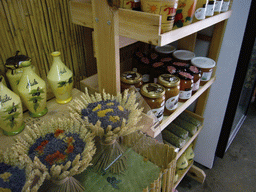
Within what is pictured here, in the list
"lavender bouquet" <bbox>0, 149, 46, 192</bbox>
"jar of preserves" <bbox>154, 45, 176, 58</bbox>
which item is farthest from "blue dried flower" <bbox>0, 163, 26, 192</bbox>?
"jar of preserves" <bbox>154, 45, 176, 58</bbox>

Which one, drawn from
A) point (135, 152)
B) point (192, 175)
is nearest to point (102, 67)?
point (135, 152)

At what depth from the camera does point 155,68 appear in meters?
1.17

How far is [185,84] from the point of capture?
112cm

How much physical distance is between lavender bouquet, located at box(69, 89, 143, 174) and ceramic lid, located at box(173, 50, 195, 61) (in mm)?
633

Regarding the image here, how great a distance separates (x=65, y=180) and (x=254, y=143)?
229 cm

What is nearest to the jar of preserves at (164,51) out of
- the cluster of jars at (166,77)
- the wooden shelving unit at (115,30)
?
the cluster of jars at (166,77)

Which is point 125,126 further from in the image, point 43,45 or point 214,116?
point 214,116

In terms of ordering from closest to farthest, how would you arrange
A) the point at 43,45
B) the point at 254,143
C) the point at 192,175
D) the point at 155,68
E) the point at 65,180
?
the point at 65,180 → the point at 43,45 → the point at 155,68 → the point at 192,175 → the point at 254,143

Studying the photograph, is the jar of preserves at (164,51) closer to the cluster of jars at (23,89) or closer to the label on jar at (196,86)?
the label on jar at (196,86)

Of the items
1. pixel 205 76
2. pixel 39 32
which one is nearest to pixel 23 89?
pixel 39 32

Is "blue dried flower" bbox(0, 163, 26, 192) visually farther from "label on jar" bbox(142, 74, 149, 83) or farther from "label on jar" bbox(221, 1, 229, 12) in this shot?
"label on jar" bbox(221, 1, 229, 12)

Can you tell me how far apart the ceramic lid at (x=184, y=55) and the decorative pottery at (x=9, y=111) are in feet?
3.12

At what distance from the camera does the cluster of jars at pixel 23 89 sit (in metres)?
0.74

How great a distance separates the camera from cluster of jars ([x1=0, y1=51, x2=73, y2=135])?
74 cm
